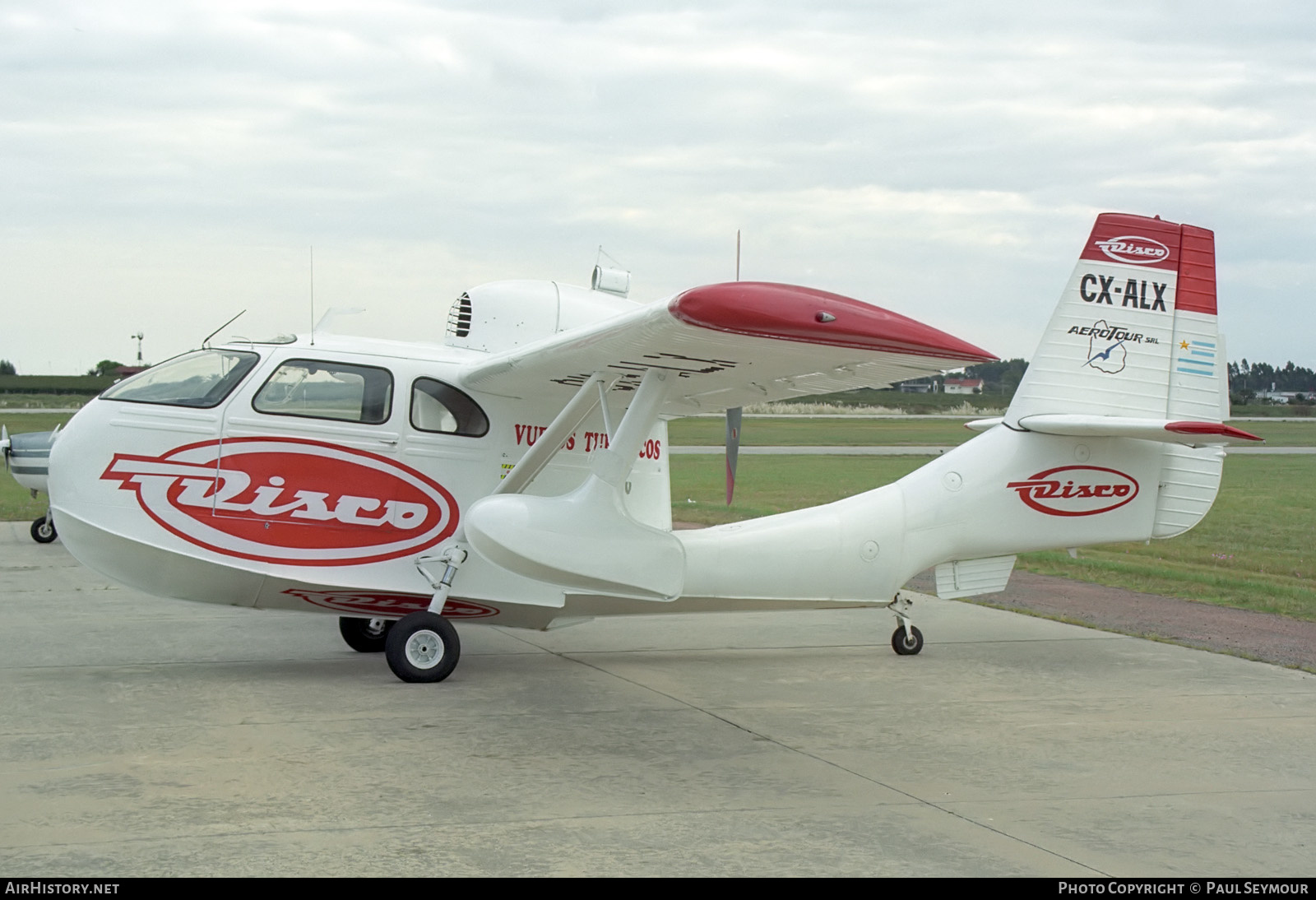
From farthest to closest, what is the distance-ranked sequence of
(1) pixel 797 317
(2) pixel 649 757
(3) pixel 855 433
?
(3) pixel 855 433, (2) pixel 649 757, (1) pixel 797 317

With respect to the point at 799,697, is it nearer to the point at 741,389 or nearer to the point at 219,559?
the point at 741,389

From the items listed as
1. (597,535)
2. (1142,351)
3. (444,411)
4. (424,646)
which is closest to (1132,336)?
(1142,351)

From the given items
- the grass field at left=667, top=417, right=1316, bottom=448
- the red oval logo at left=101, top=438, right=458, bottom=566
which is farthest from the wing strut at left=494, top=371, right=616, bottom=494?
the grass field at left=667, top=417, right=1316, bottom=448

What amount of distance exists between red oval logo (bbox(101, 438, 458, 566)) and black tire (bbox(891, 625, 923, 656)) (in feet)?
12.3

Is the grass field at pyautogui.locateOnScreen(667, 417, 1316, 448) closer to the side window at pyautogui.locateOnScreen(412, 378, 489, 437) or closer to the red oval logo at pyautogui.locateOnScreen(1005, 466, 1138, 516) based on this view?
the red oval logo at pyautogui.locateOnScreen(1005, 466, 1138, 516)

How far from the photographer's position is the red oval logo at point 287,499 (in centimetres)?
811

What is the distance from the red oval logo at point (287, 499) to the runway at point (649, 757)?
0.97 meters

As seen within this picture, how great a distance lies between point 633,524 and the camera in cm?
781

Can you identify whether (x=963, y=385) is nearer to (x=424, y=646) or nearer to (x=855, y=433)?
(x=855, y=433)

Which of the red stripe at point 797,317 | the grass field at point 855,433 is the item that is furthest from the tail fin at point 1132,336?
Result: the grass field at point 855,433

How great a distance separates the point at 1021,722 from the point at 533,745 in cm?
300

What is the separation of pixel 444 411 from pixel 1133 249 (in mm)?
5530

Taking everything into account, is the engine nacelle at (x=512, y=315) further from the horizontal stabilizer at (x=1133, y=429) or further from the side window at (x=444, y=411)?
the horizontal stabilizer at (x=1133, y=429)

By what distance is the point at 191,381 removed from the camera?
27.5 feet
